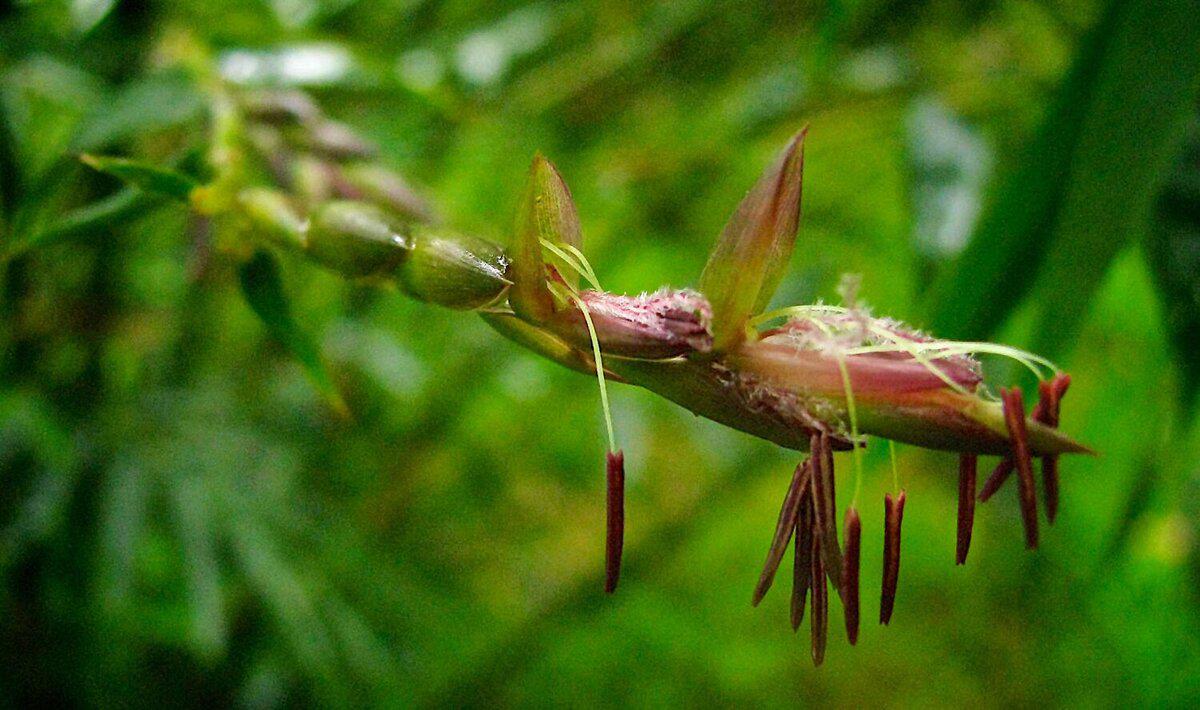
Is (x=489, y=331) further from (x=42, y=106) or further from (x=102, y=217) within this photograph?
(x=102, y=217)

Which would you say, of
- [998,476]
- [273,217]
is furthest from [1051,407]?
[273,217]

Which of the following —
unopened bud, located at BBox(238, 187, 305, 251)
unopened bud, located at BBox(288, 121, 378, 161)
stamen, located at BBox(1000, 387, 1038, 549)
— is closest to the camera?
stamen, located at BBox(1000, 387, 1038, 549)

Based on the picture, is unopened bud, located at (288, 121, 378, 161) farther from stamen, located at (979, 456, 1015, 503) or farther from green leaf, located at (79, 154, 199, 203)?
stamen, located at (979, 456, 1015, 503)

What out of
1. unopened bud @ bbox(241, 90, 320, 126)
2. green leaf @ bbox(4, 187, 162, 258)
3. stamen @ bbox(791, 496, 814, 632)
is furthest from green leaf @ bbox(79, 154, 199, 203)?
stamen @ bbox(791, 496, 814, 632)

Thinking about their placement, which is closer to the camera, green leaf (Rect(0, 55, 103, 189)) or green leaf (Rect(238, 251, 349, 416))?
green leaf (Rect(238, 251, 349, 416))

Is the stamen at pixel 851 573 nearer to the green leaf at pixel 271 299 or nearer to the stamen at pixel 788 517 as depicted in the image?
the stamen at pixel 788 517

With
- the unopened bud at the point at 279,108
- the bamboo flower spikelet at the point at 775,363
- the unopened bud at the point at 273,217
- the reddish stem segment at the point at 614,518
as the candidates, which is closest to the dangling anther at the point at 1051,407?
the bamboo flower spikelet at the point at 775,363
